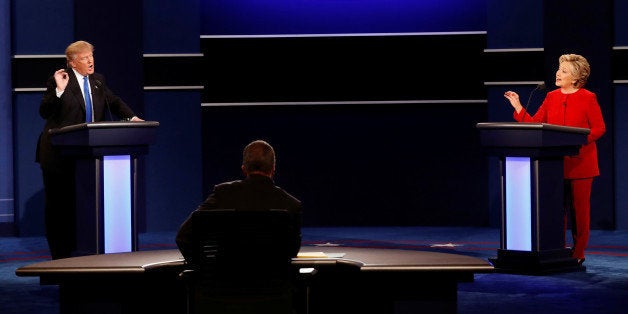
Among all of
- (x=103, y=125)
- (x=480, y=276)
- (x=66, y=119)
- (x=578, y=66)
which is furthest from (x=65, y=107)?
(x=578, y=66)

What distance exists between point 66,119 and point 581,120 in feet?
11.0

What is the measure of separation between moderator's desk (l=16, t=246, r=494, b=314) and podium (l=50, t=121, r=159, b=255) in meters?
1.66

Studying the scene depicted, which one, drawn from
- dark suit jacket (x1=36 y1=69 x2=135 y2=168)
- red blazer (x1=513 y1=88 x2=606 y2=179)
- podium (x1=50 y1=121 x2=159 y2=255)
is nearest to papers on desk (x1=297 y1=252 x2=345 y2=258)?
podium (x1=50 y1=121 x2=159 y2=255)

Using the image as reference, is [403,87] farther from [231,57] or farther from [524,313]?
[524,313]

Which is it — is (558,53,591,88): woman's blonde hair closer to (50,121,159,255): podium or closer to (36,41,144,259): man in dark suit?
(50,121,159,255): podium

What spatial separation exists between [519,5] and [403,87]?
122cm

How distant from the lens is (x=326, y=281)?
15.9 feet

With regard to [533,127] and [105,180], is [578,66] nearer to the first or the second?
[533,127]

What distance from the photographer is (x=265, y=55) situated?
9.63 m

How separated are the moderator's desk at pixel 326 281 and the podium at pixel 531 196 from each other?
2.32 meters

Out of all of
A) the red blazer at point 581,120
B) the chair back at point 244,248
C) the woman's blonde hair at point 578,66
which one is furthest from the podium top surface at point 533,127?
the chair back at point 244,248

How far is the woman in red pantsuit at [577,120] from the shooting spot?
23.9ft

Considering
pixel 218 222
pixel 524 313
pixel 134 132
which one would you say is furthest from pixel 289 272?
pixel 134 132

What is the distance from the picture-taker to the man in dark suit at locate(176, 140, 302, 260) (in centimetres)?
414
